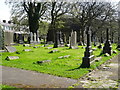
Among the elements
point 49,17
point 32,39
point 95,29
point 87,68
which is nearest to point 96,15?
point 95,29

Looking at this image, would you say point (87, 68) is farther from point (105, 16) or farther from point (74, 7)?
Answer: point (105, 16)

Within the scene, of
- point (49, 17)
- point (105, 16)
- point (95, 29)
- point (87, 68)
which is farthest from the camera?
point (95, 29)

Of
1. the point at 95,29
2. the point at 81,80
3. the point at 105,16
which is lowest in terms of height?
the point at 81,80

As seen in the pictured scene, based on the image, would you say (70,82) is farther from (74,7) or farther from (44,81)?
(74,7)

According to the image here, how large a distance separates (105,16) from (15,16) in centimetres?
1760

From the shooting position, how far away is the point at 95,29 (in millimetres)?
39812

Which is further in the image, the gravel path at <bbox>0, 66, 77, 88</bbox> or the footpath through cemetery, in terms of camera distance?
the footpath through cemetery

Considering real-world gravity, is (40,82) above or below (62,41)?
below

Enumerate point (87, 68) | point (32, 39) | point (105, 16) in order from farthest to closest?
point (105, 16) < point (32, 39) < point (87, 68)

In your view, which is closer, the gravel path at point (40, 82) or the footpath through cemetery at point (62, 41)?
the gravel path at point (40, 82)

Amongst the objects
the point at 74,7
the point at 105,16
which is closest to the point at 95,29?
the point at 105,16

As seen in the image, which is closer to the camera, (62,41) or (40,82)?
(40,82)

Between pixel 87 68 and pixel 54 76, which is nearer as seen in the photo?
pixel 54 76

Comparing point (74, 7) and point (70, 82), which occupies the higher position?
point (74, 7)
